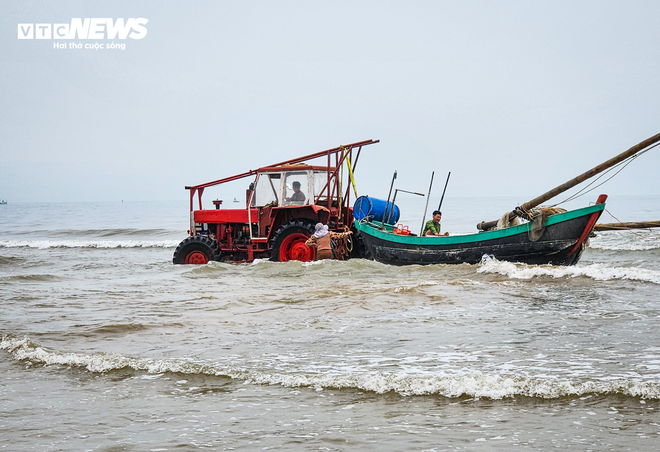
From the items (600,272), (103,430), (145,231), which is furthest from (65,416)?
(145,231)

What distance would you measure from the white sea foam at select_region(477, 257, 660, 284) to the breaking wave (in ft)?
19.6

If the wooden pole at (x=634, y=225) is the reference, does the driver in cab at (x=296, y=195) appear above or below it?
above

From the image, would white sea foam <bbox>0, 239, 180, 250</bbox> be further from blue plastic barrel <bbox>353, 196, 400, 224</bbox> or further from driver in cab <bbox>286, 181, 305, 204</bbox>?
blue plastic barrel <bbox>353, 196, 400, 224</bbox>

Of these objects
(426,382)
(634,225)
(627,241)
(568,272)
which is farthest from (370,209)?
(627,241)

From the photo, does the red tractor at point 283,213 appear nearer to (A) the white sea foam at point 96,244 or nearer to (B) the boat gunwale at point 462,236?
(B) the boat gunwale at point 462,236

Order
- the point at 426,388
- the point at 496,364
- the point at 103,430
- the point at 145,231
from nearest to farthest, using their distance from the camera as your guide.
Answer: the point at 103,430 < the point at 426,388 < the point at 496,364 < the point at 145,231

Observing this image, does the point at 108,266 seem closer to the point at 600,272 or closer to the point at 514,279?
the point at 514,279

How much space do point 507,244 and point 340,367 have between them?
6.70 m

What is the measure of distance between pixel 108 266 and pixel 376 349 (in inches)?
489

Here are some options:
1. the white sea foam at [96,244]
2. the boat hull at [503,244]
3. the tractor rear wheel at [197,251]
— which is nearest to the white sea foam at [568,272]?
the boat hull at [503,244]

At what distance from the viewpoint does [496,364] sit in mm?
4809

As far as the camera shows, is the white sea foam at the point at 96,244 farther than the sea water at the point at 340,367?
Yes

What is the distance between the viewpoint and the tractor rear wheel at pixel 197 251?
45.4 feet

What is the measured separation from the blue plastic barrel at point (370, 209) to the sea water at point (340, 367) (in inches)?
138
